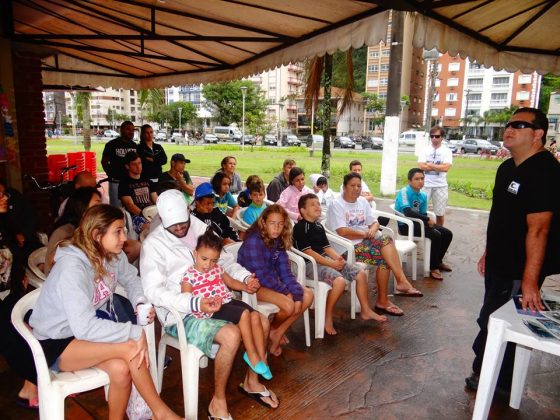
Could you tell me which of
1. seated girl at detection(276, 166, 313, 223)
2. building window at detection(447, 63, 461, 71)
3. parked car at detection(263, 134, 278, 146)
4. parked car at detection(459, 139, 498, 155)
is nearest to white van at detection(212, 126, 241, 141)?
parked car at detection(263, 134, 278, 146)

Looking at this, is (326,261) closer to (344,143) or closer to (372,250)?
(372,250)

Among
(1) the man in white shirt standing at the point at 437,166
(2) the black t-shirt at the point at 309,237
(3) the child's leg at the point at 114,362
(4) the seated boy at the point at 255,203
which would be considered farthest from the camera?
(1) the man in white shirt standing at the point at 437,166

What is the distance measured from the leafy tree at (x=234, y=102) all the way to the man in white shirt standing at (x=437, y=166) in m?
43.8

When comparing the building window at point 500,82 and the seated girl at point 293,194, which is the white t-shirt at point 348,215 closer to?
the seated girl at point 293,194

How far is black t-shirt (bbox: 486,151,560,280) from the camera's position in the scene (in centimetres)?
256

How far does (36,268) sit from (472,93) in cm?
7393

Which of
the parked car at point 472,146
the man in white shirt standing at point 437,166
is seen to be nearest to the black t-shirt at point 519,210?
the man in white shirt standing at point 437,166

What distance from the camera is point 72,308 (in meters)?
2.12

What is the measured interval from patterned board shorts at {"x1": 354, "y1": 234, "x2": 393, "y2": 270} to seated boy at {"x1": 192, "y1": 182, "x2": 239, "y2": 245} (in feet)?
4.71

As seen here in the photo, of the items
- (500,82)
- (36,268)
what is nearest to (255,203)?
(36,268)

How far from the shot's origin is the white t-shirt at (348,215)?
4648 mm

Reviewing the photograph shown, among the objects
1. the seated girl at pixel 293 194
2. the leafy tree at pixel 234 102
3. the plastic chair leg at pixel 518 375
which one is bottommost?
the plastic chair leg at pixel 518 375

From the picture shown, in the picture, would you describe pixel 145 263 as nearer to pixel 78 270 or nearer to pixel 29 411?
pixel 78 270

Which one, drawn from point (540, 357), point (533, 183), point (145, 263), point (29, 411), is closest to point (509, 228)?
point (533, 183)
